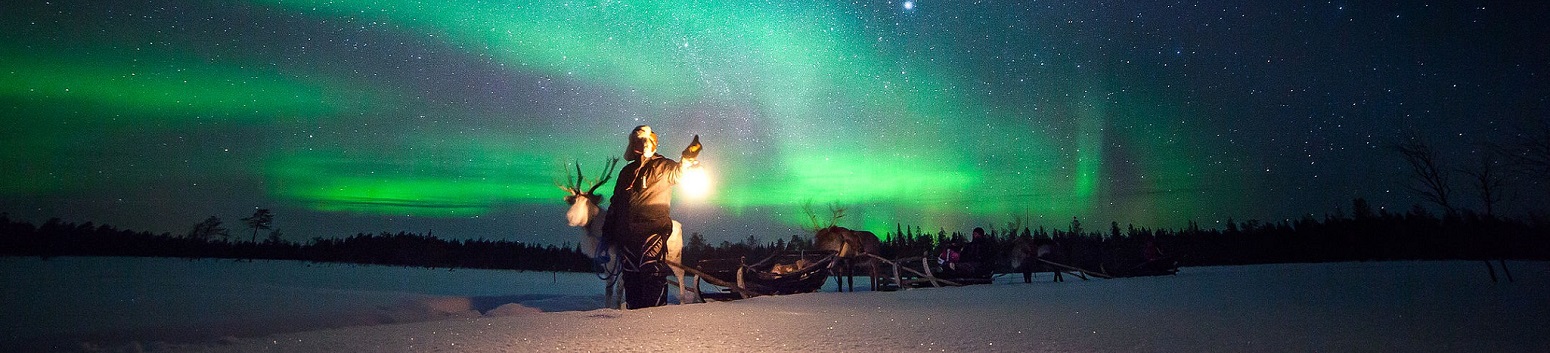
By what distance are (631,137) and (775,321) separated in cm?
355

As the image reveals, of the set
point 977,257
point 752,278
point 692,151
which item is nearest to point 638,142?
point 692,151

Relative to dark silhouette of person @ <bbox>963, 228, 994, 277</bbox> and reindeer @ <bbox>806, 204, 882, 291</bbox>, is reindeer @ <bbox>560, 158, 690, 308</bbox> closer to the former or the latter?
reindeer @ <bbox>806, 204, 882, 291</bbox>

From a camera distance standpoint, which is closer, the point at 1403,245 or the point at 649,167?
the point at 649,167

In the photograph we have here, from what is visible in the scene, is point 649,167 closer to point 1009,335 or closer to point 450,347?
point 450,347

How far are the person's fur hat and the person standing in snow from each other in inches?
0.7

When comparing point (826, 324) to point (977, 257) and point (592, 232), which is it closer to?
point (592, 232)

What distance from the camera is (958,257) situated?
1543cm

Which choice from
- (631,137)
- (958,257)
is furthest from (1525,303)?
(958,257)

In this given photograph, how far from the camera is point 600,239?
794 centimetres

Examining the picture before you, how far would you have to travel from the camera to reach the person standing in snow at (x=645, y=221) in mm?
7375

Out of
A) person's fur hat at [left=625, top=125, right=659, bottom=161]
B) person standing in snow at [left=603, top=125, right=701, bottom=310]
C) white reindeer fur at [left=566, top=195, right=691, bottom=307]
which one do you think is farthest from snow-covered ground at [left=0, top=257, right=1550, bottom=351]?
person's fur hat at [left=625, top=125, right=659, bottom=161]

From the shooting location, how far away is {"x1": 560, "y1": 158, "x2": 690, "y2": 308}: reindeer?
7.68m

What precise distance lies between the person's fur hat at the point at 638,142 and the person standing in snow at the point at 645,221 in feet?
0.06

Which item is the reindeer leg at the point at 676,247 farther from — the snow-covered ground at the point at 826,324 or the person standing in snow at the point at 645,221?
the snow-covered ground at the point at 826,324
